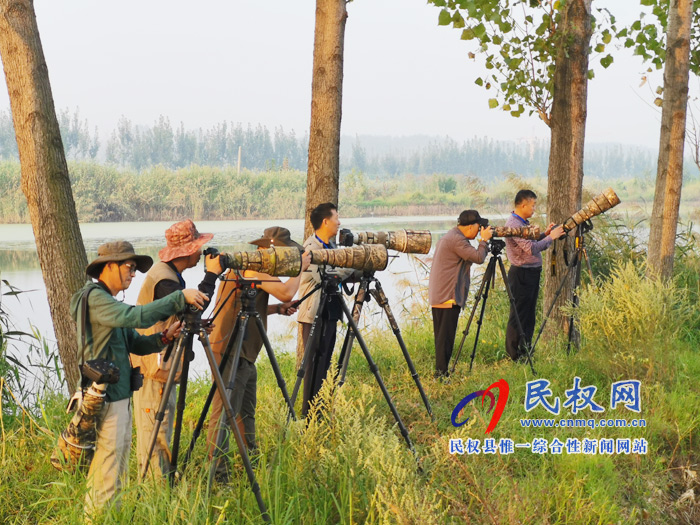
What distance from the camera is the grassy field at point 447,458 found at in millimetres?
3207

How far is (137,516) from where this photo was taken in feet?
10.0

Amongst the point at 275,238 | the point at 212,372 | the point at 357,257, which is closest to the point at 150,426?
the point at 212,372

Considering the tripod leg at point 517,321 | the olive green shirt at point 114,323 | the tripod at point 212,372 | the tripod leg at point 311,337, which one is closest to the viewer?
the olive green shirt at point 114,323

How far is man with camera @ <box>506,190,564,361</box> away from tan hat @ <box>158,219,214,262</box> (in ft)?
11.6

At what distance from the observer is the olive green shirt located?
308 cm

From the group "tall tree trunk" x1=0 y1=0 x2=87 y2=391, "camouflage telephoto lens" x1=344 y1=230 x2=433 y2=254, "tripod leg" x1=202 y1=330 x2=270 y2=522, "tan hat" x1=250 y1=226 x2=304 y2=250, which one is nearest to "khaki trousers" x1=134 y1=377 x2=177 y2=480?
"tripod leg" x1=202 y1=330 x2=270 y2=522

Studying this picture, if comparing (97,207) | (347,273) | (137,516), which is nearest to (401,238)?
(347,273)

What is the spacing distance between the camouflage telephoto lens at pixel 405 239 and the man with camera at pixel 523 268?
206 cm

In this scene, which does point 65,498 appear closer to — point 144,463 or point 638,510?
point 144,463

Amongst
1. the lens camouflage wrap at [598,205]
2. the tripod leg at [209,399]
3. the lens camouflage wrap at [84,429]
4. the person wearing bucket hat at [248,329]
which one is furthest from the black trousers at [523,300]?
the lens camouflage wrap at [84,429]

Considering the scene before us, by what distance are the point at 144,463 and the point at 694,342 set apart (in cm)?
563

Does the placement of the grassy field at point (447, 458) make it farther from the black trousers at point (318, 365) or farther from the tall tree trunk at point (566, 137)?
the tall tree trunk at point (566, 137)

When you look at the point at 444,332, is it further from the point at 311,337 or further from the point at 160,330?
the point at 160,330

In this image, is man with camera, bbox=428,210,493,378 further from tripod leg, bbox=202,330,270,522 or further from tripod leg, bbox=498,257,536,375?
tripod leg, bbox=202,330,270,522
